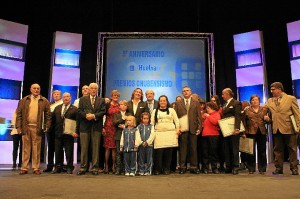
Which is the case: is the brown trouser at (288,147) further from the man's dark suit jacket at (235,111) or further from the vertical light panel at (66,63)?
the vertical light panel at (66,63)

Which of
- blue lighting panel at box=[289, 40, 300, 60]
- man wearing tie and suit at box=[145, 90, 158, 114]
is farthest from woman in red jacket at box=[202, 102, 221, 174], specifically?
blue lighting panel at box=[289, 40, 300, 60]

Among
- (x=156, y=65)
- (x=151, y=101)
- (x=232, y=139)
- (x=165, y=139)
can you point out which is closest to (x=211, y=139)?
(x=232, y=139)

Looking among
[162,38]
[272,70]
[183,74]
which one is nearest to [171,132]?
[183,74]

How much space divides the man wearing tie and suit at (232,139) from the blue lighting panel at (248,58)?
3828 millimetres

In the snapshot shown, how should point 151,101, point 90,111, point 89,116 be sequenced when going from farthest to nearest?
→ point 151,101
point 90,111
point 89,116

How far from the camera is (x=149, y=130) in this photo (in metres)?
5.33

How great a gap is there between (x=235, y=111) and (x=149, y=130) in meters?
1.53

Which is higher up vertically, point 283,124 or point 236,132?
point 283,124

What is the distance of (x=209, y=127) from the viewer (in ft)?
18.4

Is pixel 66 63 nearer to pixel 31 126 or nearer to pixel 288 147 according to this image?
pixel 31 126

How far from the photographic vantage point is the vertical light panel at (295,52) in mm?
7922

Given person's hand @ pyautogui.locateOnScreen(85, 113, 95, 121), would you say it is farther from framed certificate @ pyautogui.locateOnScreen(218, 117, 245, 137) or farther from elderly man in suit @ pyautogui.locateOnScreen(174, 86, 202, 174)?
framed certificate @ pyautogui.locateOnScreen(218, 117, 245, 137)

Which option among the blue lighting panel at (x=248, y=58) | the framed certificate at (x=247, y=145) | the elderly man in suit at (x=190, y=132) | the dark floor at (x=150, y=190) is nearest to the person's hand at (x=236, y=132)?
the framed certificate at (x=247, y=145)

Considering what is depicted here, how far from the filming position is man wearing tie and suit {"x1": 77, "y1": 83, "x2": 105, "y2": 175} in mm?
5203
